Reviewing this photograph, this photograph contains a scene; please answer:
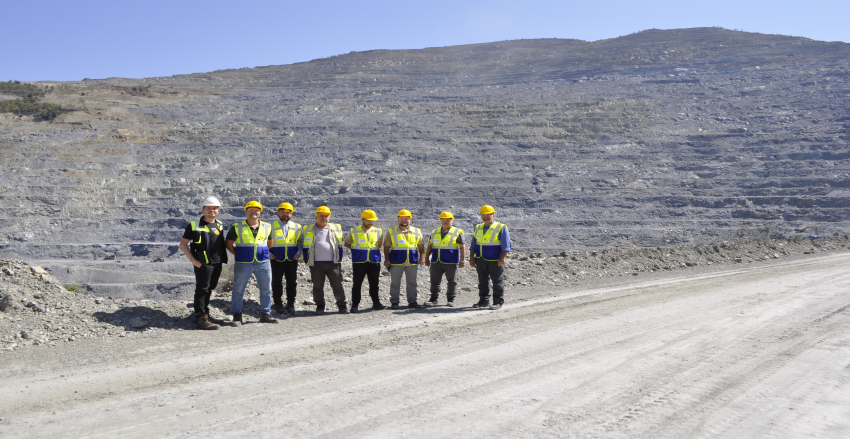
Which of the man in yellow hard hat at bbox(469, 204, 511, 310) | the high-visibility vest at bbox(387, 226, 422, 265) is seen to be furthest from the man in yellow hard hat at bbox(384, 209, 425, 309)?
the man in yellow hard hat at bbox(469, 204, 511, 310)

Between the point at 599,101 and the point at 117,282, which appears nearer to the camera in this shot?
the point at 117,282

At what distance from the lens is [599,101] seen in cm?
3369

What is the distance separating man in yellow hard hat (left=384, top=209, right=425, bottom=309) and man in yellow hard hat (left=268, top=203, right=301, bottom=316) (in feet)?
5.01

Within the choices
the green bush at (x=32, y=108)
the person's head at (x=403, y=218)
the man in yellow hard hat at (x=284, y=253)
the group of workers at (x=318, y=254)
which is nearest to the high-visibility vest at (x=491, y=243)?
the group of workers at (x=318, y=254)

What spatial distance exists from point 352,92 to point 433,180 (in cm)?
1537

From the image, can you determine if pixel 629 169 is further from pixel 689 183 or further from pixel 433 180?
pixel 433 180

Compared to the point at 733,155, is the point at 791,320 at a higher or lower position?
lower

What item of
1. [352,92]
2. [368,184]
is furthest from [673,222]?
[352,92]

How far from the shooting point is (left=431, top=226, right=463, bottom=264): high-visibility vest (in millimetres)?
9723

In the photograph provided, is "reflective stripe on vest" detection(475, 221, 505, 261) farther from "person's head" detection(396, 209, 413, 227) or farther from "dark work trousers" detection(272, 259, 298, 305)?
"dark work trousers" detection(272, 259, 298, 305)

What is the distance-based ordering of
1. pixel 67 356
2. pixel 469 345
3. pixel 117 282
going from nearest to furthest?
pixel 67 356, pixel 469 345, pixel 117 282

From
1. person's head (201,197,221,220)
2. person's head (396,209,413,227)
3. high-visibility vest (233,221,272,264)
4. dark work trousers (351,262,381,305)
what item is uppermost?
person's head (201,197,221,220)

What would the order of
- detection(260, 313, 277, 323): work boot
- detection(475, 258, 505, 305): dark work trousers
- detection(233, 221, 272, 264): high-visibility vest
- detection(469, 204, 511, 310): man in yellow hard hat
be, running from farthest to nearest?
detection(475, 258, 505, 305): dark work trousers → detection(469, 204, 511, 310): man in yellow hard hat → detection(260, 313, 277, 323): work boot → detection(233, 221, 272, 264): high-visibility vest

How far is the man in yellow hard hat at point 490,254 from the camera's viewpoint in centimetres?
948
